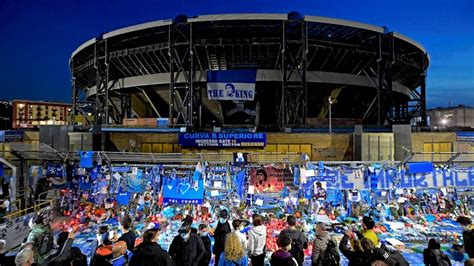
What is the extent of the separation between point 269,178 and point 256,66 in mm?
18911

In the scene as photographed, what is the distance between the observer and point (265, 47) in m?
23.5

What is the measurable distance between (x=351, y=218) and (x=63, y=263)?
7150 mm

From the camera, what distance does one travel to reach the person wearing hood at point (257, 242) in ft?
15.3

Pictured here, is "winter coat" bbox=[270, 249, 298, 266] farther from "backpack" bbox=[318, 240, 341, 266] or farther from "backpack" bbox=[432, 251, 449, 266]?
"backpack" bbox=[432, 251, 449, 266]

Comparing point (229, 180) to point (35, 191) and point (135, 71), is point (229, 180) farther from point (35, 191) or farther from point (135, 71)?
point (135, 71)

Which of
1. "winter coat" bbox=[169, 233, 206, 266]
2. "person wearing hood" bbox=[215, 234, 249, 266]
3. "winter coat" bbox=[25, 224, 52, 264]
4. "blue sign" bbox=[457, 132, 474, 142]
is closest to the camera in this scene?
"person wearing hood" bbox=[215, 234, 249, 266]

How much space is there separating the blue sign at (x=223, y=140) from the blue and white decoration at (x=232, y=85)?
20.9ft

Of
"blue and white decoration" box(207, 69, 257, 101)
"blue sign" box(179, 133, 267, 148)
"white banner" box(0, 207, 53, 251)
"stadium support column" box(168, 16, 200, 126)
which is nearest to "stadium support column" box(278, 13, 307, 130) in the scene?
"blue and white decoration" box(207, 69, 257, 101)

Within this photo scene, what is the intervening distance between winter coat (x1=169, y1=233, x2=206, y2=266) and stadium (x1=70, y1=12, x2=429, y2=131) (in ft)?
57.0

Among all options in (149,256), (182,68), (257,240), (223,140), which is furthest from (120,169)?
(182,68)

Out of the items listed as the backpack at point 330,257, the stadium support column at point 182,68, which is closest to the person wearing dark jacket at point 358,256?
the backpack at point 330,257

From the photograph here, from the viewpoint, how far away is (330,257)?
4.36 meters

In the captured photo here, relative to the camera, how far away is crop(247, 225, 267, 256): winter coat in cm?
465

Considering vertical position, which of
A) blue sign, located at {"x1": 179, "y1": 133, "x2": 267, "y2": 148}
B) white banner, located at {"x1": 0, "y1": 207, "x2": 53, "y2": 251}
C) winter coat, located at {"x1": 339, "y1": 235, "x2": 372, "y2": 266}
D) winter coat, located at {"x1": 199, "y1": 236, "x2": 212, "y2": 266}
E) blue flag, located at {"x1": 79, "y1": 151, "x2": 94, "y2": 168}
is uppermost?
blue sign, located at {"x1": 179, "y1": 133, "x2": 267, "y2": 148}
